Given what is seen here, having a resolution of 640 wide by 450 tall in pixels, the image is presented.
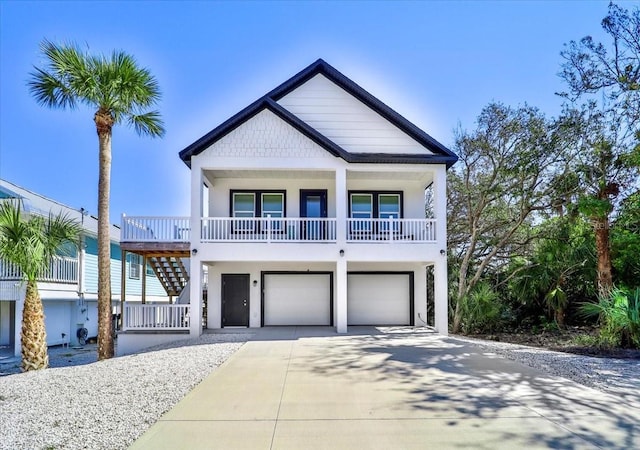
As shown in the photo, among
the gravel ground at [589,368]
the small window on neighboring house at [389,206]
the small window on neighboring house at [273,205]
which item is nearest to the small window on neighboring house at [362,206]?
the small window on neighboring house at [389,206]

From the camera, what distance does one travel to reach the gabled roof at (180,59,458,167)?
15.2 metres

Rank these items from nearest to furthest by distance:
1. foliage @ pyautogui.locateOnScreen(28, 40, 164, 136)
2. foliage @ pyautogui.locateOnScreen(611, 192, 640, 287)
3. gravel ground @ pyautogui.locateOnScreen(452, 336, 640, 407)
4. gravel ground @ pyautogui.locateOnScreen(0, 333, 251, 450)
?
1. gravel ground @ pyautogui.locateOnScreen(0, 333, 251, 450)
2. gravel ground @ pyautogui.locateOnScreen(452, 336, 640, 407)
3. foliage @ pyautogui.locateOnScreen(28, 40, 164, 136)
4. foliage @ pyautogui.locateOnScreen(611, 192, 640, 287)

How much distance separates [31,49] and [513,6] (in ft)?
48.3

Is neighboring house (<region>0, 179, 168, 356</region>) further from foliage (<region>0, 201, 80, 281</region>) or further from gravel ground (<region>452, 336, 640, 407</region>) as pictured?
gravel ground (<region>452, 336, 640, 407</region>)

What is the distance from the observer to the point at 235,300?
17.4m

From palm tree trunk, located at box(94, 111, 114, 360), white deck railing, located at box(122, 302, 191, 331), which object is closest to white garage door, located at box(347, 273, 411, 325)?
white deck railing, located at box(122, 302, 191, 331)

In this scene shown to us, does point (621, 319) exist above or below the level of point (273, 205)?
below

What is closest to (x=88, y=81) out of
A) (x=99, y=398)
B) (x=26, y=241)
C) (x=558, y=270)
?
(x=26, y=241)

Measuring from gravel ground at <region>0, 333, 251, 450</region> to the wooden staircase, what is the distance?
7.12 meters

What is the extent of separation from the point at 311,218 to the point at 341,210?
1.13 metres

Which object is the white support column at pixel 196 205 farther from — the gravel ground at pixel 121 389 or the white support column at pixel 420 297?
the white support column at pixel 420 297

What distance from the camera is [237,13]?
1503 centimetres

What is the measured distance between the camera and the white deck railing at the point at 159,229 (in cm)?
1548

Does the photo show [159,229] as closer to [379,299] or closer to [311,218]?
[311,218]
